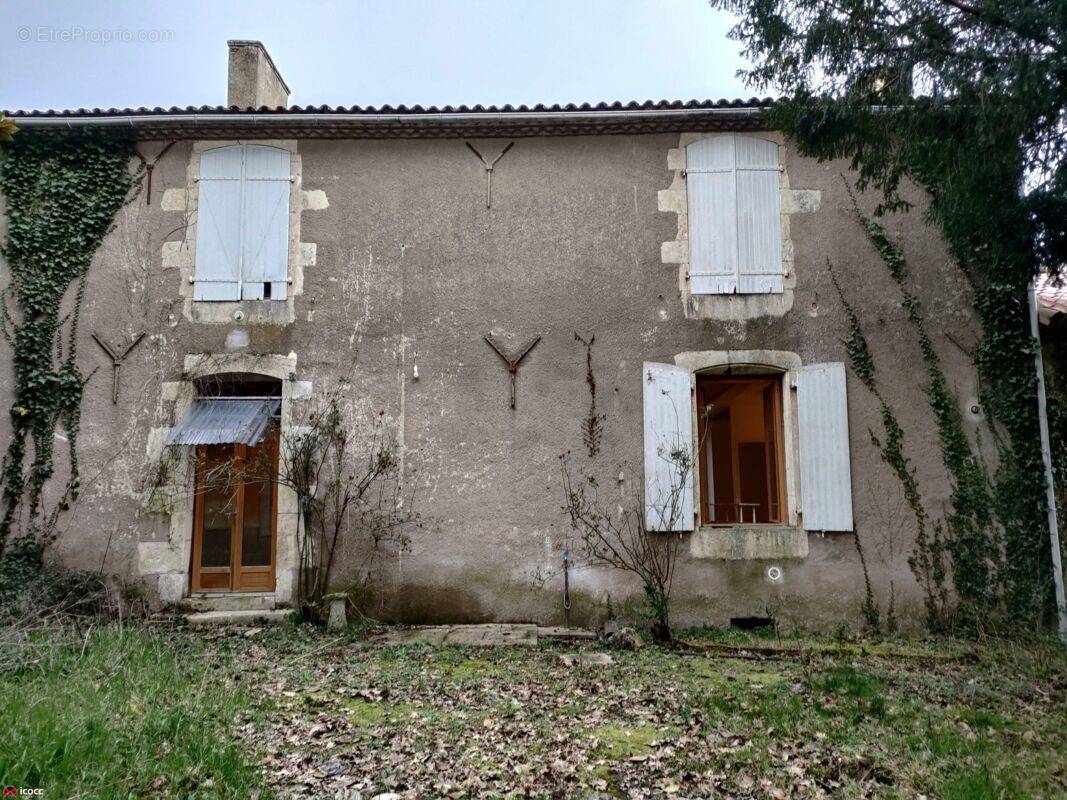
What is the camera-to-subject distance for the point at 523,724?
455 cm

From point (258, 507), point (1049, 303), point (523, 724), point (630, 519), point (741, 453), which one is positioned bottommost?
point (523, 724)

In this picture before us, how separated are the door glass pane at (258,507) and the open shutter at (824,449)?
16.6ft

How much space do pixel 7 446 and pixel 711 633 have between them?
6.73m

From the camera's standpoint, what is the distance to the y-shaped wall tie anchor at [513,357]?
766 cm

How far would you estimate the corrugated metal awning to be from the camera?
7309 millimetres

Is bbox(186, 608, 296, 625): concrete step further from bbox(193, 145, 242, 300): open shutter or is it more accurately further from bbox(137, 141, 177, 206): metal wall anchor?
bbox(137, 141, 177, 206): metal wall anchor

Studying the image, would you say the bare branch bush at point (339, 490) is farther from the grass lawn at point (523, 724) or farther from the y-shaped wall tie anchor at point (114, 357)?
the y-shaped wall tie anchor at point (114, 357)

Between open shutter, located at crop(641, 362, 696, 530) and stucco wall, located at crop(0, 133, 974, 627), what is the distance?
138 mm

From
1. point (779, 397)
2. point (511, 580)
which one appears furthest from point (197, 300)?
point (779, 397)

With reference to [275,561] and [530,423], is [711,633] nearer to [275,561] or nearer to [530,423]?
[530,423]

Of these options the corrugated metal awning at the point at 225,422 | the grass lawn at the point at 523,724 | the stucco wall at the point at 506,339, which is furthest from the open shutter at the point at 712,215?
the corrugated metal awning at the point at 225,422

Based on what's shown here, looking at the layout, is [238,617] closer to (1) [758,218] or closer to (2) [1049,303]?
(1) [758,218]

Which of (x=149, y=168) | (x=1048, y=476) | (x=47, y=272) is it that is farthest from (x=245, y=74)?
(x=1048, y=476)

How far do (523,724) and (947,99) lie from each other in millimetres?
4913
